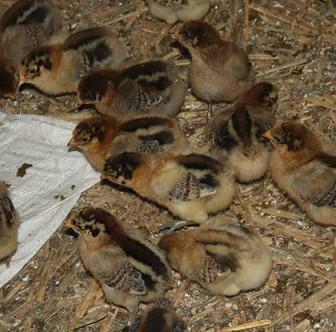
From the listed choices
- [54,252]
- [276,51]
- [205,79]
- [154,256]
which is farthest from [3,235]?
[276,51]

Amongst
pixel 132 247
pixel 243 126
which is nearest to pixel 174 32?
pixel 243 126

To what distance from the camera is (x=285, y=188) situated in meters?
4.26

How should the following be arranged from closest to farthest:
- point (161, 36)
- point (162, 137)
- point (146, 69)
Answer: point (162, 137), point (146, 69), point (161, 36)

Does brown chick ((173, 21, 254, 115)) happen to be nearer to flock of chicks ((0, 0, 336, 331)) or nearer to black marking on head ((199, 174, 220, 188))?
flock of chicks ((0, 0, 336, 331))

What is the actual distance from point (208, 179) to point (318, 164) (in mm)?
501

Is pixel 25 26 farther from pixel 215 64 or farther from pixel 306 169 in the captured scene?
pixel 306 169

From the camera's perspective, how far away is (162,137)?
425cm

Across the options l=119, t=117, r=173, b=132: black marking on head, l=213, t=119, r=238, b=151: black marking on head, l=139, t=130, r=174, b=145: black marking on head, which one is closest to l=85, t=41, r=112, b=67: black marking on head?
l=119, t=117, r=173, b=132: black marking on head

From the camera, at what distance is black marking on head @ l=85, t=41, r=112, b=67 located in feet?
15.9

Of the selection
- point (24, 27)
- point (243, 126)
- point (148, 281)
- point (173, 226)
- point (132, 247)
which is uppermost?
point (24, 27)

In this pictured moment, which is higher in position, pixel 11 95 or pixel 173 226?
pixel 11 95

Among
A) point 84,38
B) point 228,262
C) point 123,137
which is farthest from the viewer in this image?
point 84,38

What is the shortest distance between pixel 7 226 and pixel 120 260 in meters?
0.60

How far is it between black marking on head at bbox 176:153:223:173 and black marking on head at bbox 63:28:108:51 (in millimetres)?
1068
